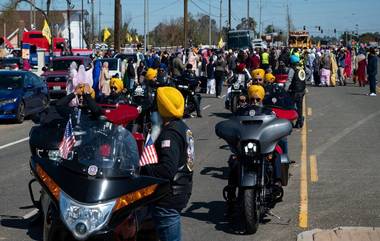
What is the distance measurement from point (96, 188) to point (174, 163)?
0.69 m

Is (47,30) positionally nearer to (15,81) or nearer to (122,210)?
(15,81)

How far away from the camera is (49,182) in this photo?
182 inches

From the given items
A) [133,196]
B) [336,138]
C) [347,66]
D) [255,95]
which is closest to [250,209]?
[255,95]

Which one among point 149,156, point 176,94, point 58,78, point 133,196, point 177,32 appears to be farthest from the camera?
point 177,32

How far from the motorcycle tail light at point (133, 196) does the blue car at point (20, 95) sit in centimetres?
1427

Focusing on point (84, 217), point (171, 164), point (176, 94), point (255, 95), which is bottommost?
point (84, 217)

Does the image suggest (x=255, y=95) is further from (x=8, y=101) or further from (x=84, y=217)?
(x=8, y=101)

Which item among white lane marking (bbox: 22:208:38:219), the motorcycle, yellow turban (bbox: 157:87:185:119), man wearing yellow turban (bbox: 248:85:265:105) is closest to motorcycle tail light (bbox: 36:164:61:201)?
the motorcycle

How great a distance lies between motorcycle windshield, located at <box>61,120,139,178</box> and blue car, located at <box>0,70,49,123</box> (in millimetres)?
13633

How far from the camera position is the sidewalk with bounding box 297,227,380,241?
7.09 metres

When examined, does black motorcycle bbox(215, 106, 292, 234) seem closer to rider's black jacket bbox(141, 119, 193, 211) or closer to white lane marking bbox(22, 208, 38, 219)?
rider's black jacket bbox(141, 119, 193, 211)

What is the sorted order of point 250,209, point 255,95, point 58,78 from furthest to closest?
point 58,78 < point 255,95 < point 250,209

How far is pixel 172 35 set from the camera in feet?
347

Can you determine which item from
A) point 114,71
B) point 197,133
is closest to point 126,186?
point 197,133
